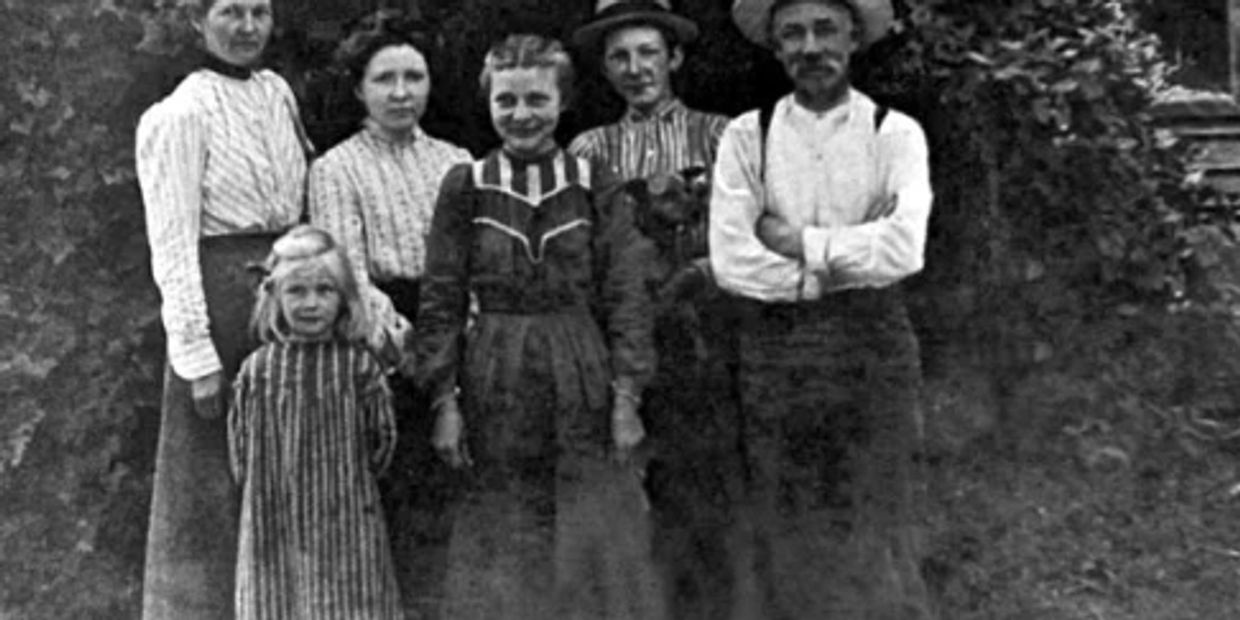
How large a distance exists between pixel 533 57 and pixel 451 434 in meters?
0.93

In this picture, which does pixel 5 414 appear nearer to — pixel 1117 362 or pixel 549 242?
pixel 549 242

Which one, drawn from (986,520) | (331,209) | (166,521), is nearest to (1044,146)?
(986,520)

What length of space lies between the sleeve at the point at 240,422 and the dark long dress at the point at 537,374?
428 mm

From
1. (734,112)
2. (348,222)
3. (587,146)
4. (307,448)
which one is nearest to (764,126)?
(587,146)

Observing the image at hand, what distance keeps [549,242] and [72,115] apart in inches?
66.4

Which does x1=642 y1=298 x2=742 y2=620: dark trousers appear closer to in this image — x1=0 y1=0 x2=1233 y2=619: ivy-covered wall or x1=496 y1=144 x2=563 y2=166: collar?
x1=496 y1=144 x2=563 y2=166: collar

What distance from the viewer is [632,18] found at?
4.93 metres

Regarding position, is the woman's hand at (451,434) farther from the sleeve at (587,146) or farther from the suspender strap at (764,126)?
the suspender strap at (764,126)

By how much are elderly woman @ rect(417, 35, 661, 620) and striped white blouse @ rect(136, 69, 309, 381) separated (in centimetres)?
48

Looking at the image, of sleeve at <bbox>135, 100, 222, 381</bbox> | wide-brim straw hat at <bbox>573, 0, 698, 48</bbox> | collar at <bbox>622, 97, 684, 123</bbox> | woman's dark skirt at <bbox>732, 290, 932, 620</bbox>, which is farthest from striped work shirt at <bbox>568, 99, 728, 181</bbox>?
sleeve at <bbox>135, 100, 222, 381</bbox>

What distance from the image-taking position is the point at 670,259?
480cm

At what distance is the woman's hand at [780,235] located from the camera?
4.53 metres

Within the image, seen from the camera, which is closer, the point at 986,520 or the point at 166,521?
the point at 166,521

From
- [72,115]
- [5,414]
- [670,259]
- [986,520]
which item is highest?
[72,115]
